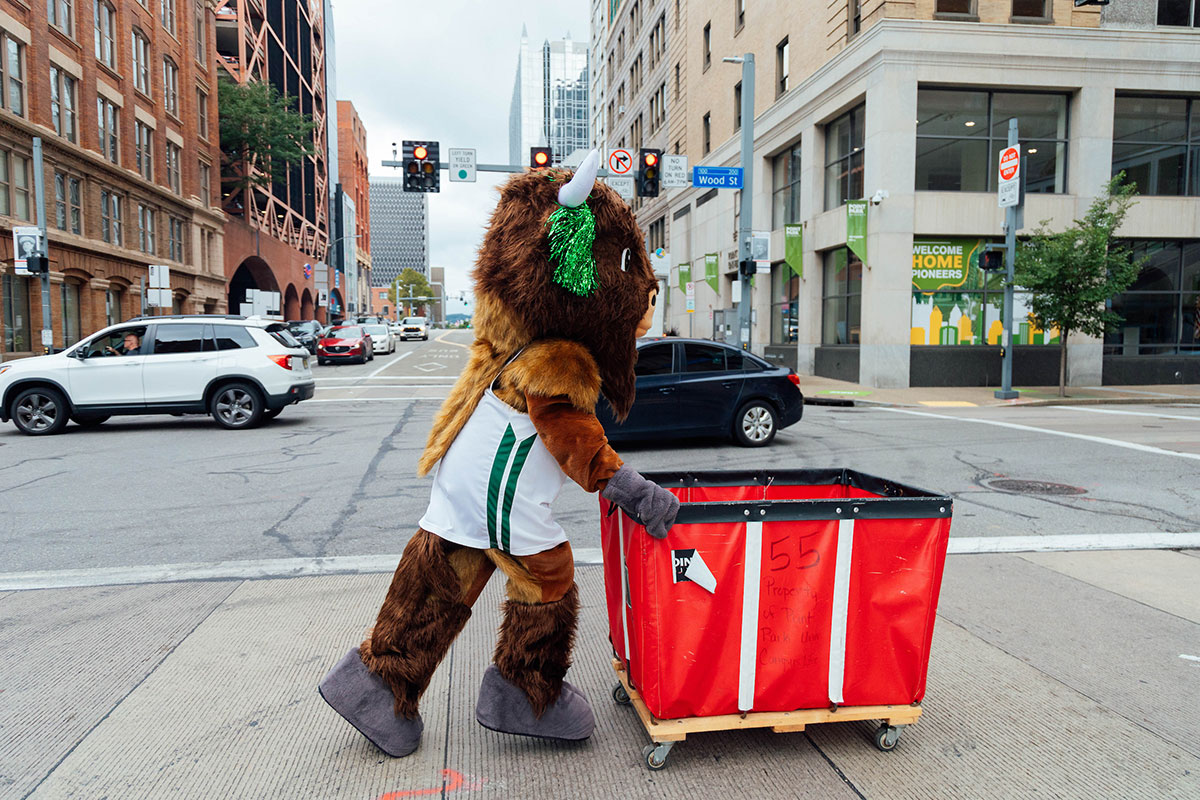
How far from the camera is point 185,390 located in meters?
12.3

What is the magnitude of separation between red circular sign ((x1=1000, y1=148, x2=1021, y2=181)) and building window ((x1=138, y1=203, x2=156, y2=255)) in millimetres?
31577

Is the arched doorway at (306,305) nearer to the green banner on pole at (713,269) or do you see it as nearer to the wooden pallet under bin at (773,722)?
the green banner on pole at (713,269)

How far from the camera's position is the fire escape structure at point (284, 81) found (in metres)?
51.2

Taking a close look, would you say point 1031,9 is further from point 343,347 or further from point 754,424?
point 343,347

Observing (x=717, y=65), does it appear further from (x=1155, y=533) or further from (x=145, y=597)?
(x=145, y=597)

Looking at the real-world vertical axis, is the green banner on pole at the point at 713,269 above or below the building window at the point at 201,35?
below

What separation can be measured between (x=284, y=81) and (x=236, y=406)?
5813 centimetres

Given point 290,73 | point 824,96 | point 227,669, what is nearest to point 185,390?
point 227,669

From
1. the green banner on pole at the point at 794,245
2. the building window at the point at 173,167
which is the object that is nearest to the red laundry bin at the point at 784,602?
the green banner on pole at the point at 794,245

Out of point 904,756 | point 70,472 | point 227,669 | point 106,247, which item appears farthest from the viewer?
point 106,247

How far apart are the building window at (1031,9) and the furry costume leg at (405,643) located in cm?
2298

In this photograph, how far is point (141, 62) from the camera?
110ft

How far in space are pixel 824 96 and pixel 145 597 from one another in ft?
74.5

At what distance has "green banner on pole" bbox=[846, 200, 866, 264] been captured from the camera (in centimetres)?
2017
